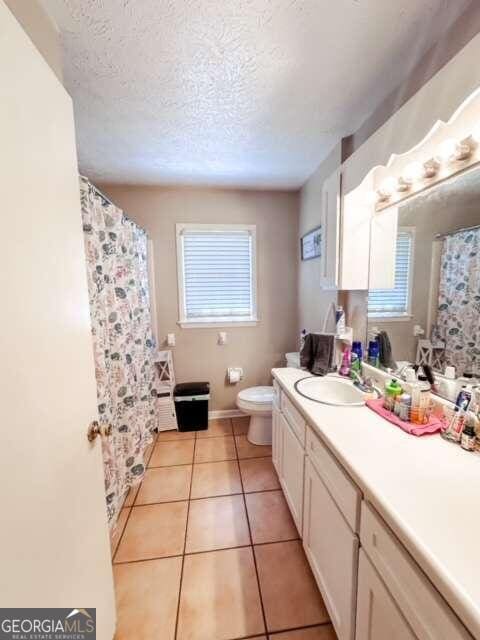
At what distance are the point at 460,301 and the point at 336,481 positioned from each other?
2.89ft

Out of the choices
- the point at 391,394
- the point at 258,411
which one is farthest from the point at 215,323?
the point at 391,394

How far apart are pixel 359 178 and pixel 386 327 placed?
2.80 ft

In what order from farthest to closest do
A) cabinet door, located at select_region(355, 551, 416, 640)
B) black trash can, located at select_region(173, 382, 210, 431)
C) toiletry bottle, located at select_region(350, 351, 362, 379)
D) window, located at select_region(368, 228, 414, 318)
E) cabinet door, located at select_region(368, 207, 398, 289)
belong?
black trash can, located at select_region(173, 382, 210, 431)
toiletry bottle, located at select_region(350, 351, 362, 379)
cabinet door, located at select_region(368, 207, 398, 289)
window, located at select_region(368, 228, 414, 318)
cabinet door, located at select_region(355, 551, 416, 640)

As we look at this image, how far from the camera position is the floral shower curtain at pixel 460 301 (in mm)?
1059

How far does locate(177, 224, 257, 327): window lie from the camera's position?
2791 mm

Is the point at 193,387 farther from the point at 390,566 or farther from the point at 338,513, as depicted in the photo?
the point at 390,566

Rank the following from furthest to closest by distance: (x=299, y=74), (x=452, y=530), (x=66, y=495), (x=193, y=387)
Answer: (x=193, y=387)
(x=299, y=74)
(x=66, y=495)
(x=452, y=530)

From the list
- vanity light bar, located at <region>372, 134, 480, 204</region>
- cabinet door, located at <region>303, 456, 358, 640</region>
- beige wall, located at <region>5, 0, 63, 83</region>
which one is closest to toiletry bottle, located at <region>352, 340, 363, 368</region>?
cabinet door, located at <region>303, 456, 358, 640</region>

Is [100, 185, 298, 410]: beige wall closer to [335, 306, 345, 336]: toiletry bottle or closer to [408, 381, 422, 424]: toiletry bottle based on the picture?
[335, 306, 345, 336]: toiletry bottle

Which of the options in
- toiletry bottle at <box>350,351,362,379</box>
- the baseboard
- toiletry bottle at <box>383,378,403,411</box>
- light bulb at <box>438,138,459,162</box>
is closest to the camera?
light bulb at <box>438,138,459,162</box>

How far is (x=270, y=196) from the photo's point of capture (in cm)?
282

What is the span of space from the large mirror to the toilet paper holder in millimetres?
1618

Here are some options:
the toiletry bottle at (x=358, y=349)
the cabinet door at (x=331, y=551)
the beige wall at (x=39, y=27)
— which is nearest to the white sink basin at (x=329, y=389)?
the toiletry bottle at (x=358, y=349)

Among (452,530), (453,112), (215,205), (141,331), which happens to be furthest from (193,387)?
(453,112)
